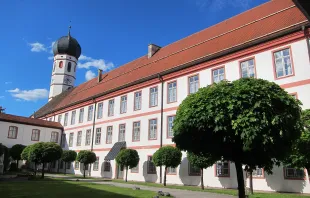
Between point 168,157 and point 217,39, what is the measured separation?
35.0 feet

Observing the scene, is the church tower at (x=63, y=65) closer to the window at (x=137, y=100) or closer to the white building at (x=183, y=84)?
the white building at (x=183, y=84)

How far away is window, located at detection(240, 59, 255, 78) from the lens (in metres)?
18.7

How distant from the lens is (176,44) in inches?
1163

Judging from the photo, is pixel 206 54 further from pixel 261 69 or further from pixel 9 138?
pixel 9 138

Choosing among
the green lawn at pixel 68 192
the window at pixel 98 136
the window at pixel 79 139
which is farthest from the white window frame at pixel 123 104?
the green lawn at pixel 68 192

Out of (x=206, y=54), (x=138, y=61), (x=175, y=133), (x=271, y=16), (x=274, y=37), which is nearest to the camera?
(x=175, y=133)

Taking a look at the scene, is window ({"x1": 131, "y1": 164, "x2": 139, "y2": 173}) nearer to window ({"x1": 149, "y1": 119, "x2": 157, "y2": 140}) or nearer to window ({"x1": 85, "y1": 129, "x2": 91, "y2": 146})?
window ({"x1": 149, "y1": 119, "x2": 157, "y2": 140})

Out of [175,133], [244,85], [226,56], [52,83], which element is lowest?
[175,133]

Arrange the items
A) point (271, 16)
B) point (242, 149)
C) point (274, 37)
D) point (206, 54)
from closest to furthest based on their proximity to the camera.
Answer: point (242, 149), point (274, 37), point (271, 16), point (206, 54)

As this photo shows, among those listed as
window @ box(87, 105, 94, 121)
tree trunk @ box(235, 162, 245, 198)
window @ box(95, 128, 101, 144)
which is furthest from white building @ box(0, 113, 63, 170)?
tree trunk @ box(235, 162, 245, 198)

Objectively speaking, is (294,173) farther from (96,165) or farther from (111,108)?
(96,165)

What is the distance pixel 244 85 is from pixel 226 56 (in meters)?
12.1

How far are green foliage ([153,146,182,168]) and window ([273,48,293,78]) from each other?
8659mm

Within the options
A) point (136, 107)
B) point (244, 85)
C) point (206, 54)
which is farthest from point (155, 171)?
point (244, 85)
